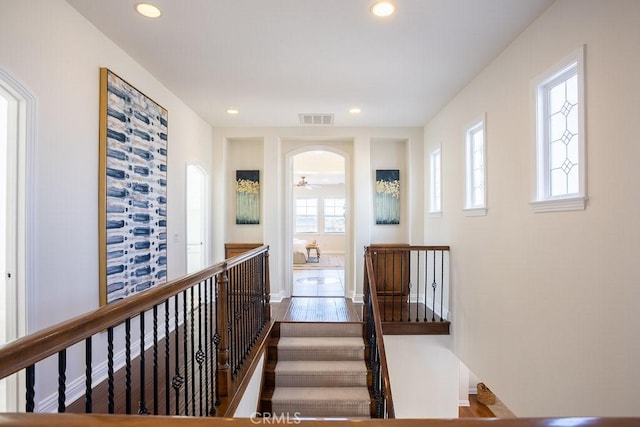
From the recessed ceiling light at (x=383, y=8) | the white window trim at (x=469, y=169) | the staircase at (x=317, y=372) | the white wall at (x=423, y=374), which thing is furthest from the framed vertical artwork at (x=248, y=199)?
the recessed ceiling light at (x=383, y=8)

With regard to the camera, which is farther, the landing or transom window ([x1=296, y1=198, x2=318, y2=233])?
transom window ([x1=296, y1=198, x2=318, y2=233])

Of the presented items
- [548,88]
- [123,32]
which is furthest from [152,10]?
[548,88]

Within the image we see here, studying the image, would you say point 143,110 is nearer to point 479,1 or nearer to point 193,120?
point 193,120

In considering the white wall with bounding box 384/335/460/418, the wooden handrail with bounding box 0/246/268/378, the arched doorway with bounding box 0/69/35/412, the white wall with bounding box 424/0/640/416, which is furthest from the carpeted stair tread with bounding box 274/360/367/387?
the wooden handrail with bounding box 0/246/268/378

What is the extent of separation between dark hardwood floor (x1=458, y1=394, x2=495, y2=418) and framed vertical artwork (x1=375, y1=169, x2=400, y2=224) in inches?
174

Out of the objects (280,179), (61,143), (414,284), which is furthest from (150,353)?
(414,284)

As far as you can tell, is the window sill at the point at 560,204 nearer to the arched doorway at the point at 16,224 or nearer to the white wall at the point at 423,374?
the white wall at the point at 423,374

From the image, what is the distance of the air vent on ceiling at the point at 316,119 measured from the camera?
5.08 m

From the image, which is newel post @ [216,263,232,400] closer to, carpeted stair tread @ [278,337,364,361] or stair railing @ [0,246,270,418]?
stair railing @ [0,246,270,418]

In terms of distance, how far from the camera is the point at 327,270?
8945mm

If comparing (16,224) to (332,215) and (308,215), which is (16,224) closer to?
(308,215)

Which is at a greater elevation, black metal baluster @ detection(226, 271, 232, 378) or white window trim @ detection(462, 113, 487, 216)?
white window trim @ detection(462, 113, 487, 216)

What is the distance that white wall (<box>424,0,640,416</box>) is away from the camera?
1.90 meters

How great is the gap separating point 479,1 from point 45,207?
3.25m
